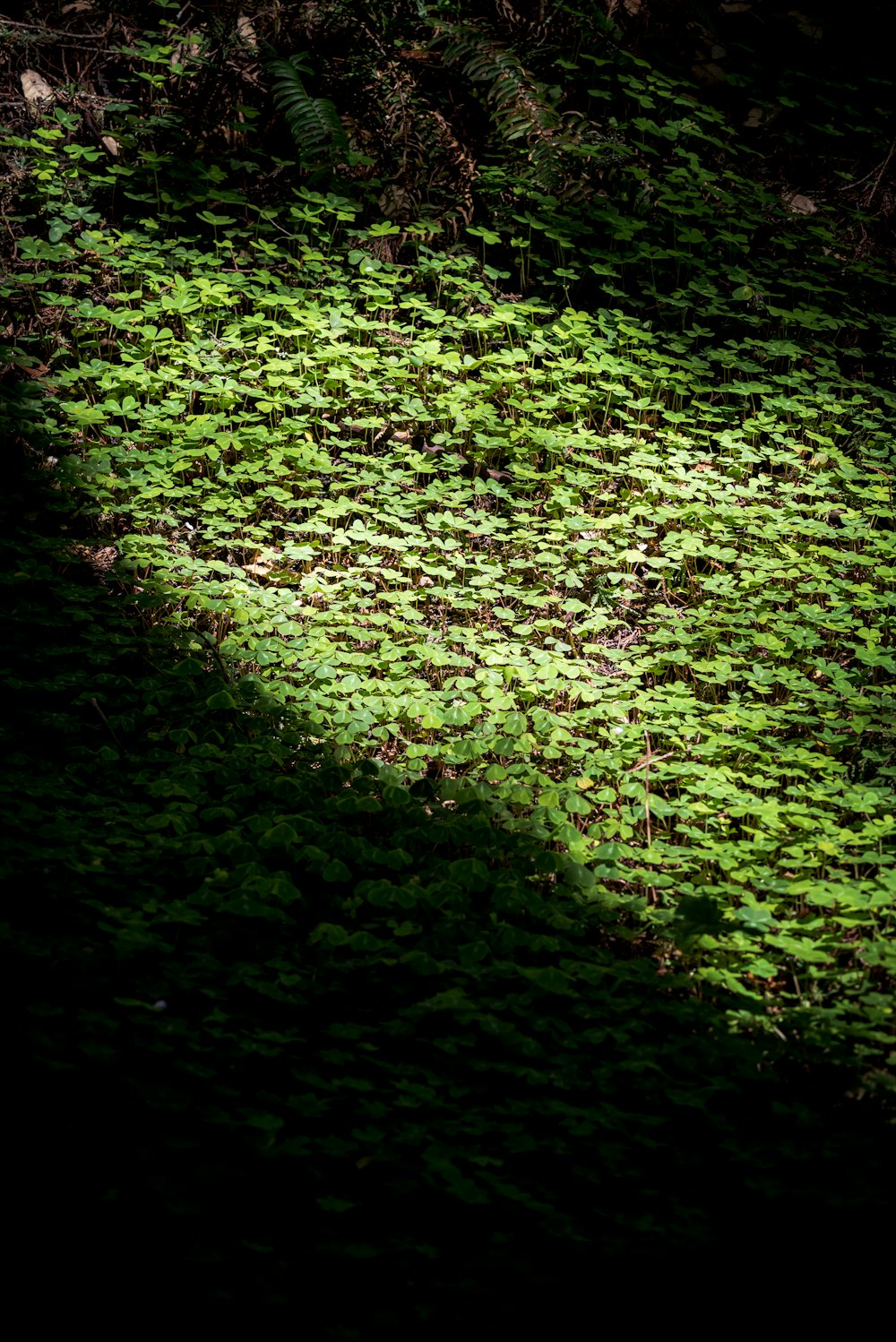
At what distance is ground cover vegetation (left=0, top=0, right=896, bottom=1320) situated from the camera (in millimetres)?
2393

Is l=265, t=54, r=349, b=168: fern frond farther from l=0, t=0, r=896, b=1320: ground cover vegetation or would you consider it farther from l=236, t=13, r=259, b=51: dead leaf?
l=236, t=13, r=259, b=51: dead leaf

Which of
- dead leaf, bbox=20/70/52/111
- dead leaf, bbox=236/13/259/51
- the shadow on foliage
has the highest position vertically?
dead leaf, bbox=236/13/259/51

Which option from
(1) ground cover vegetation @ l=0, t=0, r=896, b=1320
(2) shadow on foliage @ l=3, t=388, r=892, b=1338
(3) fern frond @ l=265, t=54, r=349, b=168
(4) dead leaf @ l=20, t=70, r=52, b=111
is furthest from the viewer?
(4) dead leaf @ l=20, t=70, r=52, b=111

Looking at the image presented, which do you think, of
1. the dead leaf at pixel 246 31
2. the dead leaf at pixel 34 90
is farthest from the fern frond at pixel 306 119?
the dead leaf at pixel 34 90

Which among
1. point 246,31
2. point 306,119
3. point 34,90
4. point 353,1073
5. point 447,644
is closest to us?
point 353,1073

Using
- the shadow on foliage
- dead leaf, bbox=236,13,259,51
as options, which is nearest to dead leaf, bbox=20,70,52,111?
dead leaf, bbox=236,13,259,51

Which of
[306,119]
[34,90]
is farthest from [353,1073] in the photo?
[34,90]

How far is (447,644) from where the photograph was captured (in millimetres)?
4320

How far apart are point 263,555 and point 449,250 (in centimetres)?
293

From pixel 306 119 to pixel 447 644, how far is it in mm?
4112

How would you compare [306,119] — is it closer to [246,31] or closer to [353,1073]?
[246,31]

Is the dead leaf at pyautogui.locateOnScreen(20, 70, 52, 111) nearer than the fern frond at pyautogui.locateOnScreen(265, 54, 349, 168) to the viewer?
No

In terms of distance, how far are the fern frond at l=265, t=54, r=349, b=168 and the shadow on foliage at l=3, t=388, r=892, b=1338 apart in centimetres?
454

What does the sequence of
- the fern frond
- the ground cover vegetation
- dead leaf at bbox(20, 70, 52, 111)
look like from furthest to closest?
dead leaf at bbox(20, 70, 52, 111) < the fern frond < the ground cover vegetation
